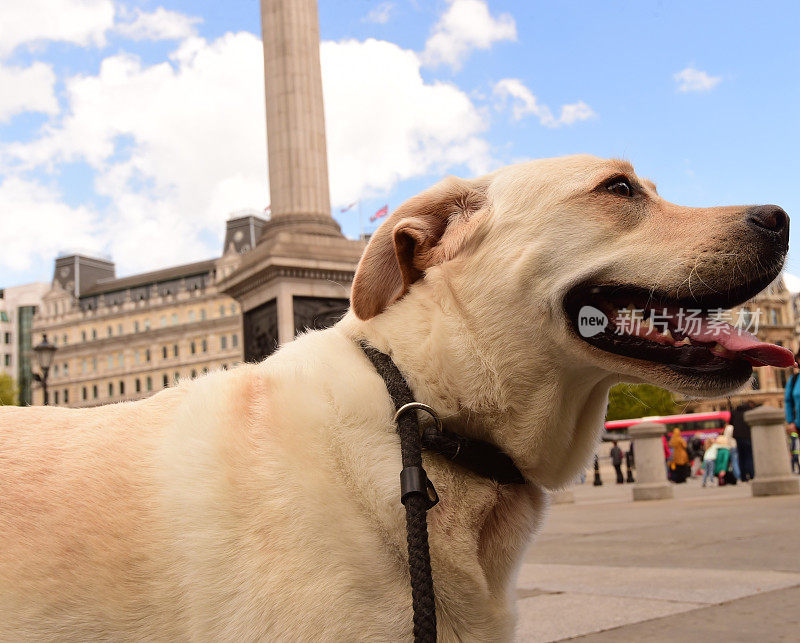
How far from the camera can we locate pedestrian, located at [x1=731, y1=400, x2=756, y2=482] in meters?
19.4

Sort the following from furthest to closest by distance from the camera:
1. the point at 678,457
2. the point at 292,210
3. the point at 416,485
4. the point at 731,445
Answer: the point at 678,457 < the point at 731,445 < the point at 292,210 < the point at 416,485

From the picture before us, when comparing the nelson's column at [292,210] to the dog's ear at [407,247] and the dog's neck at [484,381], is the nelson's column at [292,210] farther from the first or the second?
the dog's neck at [484,381]

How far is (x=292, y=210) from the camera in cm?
1880

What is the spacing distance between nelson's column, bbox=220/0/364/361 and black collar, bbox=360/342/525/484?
13.8m

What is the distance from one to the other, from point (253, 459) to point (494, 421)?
2.22 feet

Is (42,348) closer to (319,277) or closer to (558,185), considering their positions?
(319,277)

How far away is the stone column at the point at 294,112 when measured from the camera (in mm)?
19000

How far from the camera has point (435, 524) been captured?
2.00 m

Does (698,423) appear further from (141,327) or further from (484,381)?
(141,327)

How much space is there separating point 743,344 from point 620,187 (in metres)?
0.64

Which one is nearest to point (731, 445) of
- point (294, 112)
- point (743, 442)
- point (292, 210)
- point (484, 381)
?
point (743, 442)

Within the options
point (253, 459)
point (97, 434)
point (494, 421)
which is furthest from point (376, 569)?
point (97, 434)

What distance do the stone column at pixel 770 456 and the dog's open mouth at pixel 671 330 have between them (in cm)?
1306

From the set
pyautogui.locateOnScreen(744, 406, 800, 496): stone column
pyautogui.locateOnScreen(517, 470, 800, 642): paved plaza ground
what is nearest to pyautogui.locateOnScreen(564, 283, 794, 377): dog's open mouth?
pyautogui.locateOnScreen(517, 470, 800, 642): paved plaza ground
